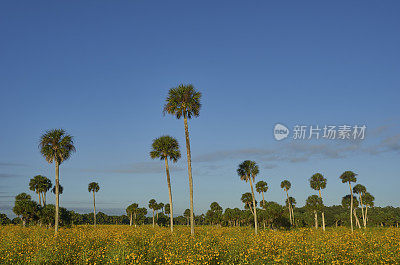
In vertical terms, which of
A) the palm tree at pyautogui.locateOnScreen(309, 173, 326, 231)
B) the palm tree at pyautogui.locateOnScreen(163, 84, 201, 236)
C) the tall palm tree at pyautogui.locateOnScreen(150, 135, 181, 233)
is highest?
the palm tree at pyautogui.locateOnScreen(163, 84, 201, 236)

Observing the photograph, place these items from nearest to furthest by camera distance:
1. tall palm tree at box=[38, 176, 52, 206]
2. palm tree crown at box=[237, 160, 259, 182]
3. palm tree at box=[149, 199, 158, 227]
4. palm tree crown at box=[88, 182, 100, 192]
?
palm tree crown at box=[237, 160, 259, 182]
tall palm tree at box=[38, 176, 52, 206]
palm tree crown at box=[88, 182, 100, 192]
palm tree at box=[149, 199, 158, 227]

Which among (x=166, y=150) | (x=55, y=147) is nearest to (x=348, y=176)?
(x=166, y=150)

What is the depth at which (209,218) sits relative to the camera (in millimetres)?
121375

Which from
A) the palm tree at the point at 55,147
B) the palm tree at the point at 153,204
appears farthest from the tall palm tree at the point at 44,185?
the palm tree at the point at 153,204

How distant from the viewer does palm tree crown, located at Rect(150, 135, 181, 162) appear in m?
41.0

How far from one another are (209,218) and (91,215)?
3242 inches

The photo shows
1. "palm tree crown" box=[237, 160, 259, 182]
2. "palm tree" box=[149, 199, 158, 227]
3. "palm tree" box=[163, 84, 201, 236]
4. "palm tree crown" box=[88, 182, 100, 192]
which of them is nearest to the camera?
"palm tree" box=[163, 84, 201, 236]

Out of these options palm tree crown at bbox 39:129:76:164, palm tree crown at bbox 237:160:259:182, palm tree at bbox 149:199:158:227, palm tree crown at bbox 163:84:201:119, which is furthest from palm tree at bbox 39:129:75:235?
palm tree at bbox 149:199:158:227

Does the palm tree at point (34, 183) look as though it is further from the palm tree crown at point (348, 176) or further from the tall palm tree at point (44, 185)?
the palm tree crown at point (348, 176)

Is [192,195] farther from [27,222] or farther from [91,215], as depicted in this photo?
[91,215]

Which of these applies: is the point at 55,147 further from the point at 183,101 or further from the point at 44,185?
the point at 44,185

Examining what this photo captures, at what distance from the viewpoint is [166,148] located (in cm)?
4100

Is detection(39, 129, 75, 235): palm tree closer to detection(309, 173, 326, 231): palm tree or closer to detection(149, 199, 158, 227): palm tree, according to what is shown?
detection(309, 173, 326, 231): palm tree

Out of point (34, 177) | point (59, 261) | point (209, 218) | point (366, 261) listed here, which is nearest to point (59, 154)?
point (59, 261)
